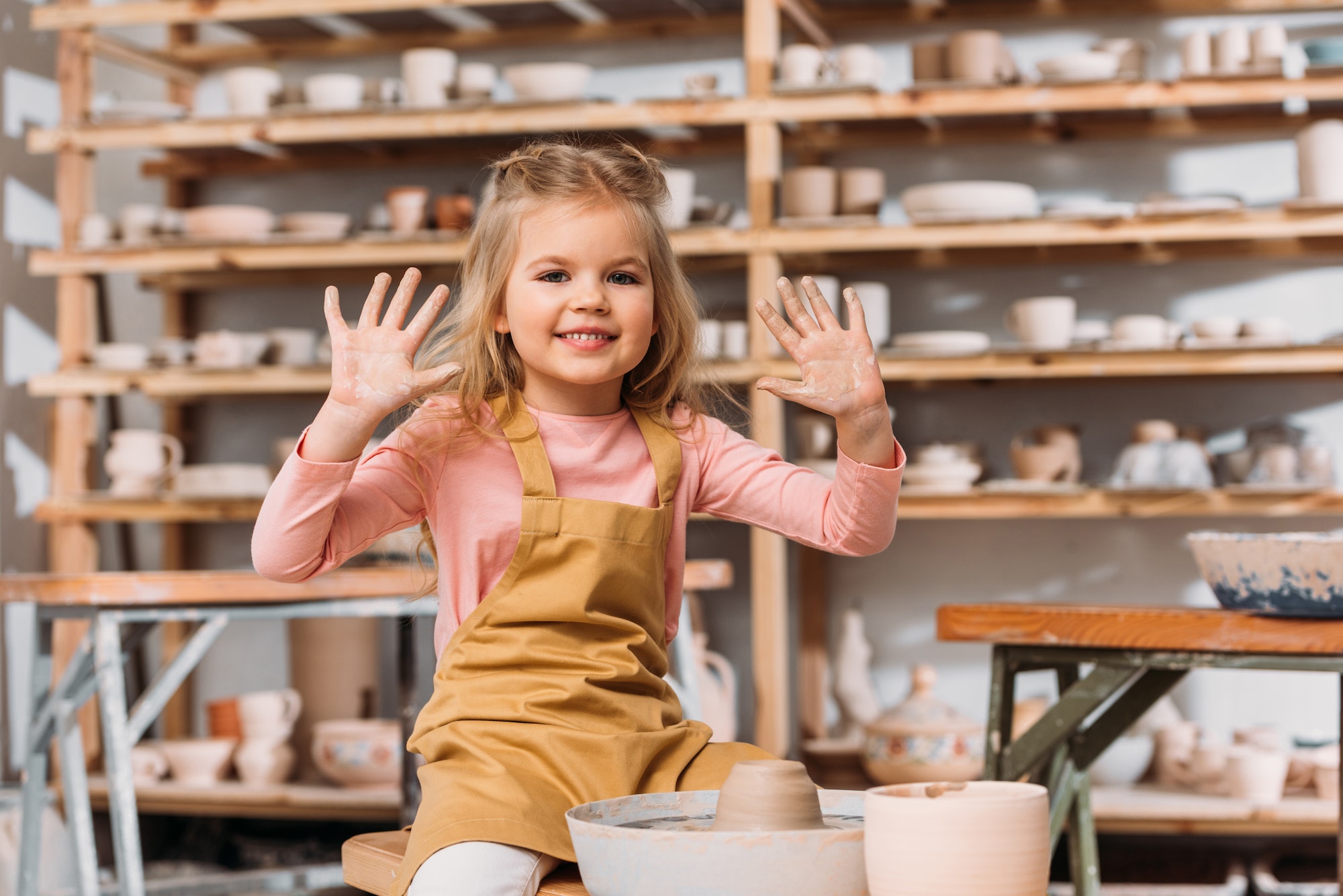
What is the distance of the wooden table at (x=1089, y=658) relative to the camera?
1588 mm

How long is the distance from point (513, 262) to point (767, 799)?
0.59 metres

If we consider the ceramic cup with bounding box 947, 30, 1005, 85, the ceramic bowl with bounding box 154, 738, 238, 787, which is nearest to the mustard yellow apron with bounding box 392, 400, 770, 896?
the ceramic cup with bounding box 947, 30, 1005, 85

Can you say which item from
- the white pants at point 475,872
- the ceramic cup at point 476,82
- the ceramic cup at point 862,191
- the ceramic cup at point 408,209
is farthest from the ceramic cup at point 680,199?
the white pants at point 475,872

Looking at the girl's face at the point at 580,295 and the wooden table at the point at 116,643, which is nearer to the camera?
the girl's face at the point at 580,295

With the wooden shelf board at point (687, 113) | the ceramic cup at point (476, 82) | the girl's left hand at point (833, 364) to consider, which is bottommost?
the girl's left hand at point (833, 364)

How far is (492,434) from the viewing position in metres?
1.30

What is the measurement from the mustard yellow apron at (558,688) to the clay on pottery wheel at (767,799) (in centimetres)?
21

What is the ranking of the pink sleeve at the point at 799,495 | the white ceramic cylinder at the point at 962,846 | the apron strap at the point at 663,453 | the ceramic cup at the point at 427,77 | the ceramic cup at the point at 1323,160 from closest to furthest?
the white ceramic cylinder at the point at 962,846 → the pink sleeve at the point at 799,495 → the apron strap at the point at 663,453 → the ceramic cup at the point at 1323,160 → the ceramic cup at the point at 427,77

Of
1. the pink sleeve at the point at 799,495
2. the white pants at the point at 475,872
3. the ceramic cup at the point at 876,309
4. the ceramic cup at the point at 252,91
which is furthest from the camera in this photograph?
the ceramic cup at the point at 252,91

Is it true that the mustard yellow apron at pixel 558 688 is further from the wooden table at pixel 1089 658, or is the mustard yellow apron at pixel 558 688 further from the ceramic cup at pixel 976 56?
the ceramic cup at pixel 976 56

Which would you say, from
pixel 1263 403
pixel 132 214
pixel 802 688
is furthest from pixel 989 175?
pixel 132 214

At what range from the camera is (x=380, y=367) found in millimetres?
1126

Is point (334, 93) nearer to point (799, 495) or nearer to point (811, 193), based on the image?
point (811, 193)

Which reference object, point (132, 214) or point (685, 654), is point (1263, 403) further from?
point (132, 214)
